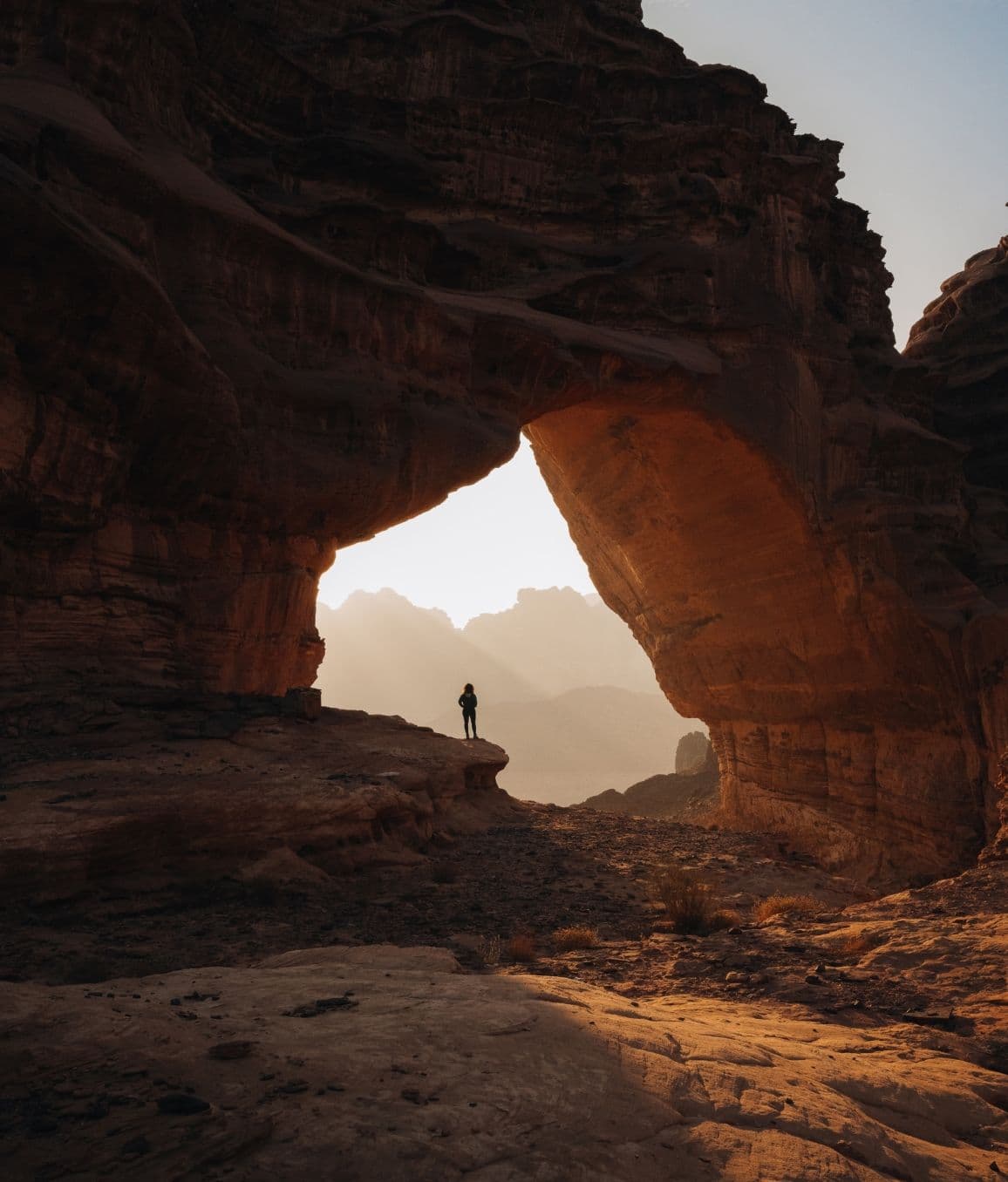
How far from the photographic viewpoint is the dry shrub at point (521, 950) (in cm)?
724

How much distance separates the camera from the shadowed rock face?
38.3 feet

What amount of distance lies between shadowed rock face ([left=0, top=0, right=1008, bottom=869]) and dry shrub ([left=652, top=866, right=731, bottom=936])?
25.5 feet

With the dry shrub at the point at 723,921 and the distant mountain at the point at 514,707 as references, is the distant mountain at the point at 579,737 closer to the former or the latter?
the distant mountain at the point at 514,707

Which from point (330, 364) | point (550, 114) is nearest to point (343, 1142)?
point (330, 364)

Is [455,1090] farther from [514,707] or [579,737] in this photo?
[514,707]

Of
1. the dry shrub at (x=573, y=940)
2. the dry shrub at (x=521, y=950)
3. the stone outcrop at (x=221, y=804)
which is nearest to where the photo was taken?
the dry shrub at (x=521, y=950)

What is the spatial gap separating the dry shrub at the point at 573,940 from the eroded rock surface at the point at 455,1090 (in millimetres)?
2773

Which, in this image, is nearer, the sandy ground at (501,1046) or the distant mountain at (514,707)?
the sandy ground at (501,1046)

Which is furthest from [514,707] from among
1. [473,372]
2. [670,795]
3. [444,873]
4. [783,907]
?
[783,907]

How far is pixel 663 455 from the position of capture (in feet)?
69.6

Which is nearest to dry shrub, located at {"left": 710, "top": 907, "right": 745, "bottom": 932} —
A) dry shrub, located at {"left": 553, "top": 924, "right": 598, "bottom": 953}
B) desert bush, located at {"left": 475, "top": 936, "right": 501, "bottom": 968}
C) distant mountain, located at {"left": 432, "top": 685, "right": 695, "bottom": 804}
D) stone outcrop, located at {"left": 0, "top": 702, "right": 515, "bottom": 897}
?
dry shrub, located at {"left": 553, "top": 924, "right": 598, "bottom": 953}

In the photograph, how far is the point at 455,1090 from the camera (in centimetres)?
339

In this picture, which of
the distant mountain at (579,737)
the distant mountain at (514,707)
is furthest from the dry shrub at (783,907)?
the distant mountain at (579,737)

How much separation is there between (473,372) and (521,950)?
12.6 metres
